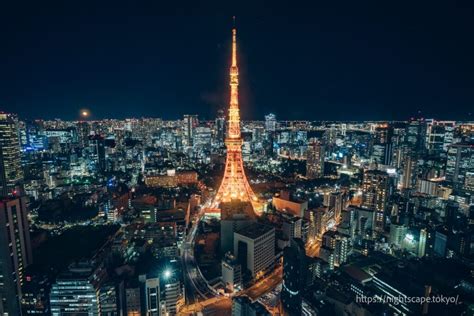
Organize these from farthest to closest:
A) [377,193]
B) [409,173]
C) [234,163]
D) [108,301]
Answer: [409,173] → [234,163] → [377,193] → [108,301]

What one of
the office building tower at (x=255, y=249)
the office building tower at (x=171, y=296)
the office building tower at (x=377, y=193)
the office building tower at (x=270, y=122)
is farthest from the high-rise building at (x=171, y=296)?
the office building tower at (x=270, y=122)

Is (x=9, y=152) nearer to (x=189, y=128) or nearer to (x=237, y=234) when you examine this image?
(x=237, y=234)

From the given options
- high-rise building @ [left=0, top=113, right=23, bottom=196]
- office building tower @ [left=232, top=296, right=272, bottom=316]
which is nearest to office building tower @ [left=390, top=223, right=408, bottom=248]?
office building tower @ [left=232, top=296, right=272, bottom=316]

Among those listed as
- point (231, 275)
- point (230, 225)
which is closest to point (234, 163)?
point (230, 225)

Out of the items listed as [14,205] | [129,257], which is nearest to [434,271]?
[129,257]

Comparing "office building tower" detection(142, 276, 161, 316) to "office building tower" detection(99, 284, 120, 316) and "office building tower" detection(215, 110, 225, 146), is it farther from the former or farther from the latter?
"office building tower" detection(215, 110, 225, 146)
